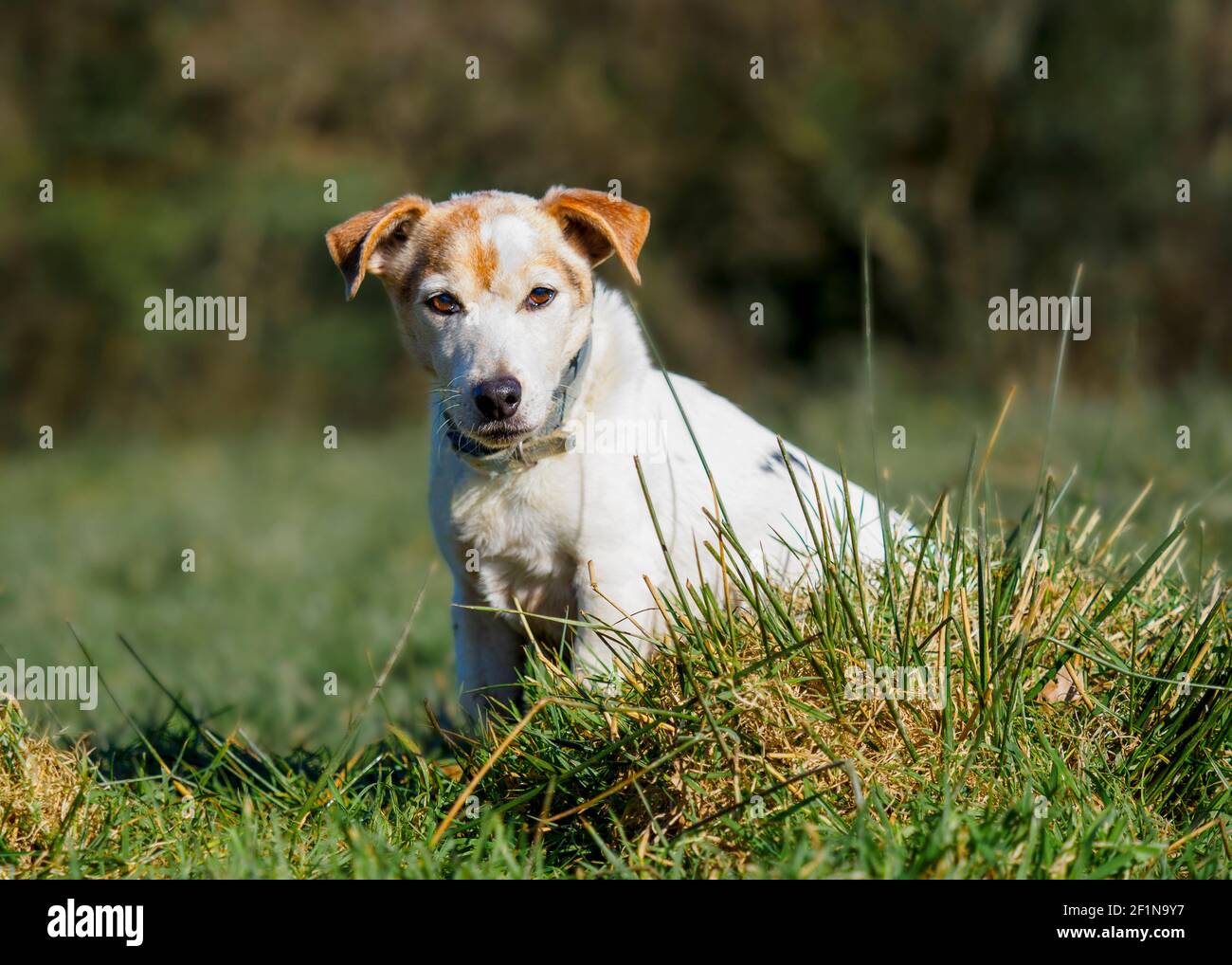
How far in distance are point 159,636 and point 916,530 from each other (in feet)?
17.5

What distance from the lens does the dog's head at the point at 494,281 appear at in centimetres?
341

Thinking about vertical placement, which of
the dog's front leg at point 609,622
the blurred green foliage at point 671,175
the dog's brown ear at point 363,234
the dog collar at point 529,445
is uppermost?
the blurred green foliage at point 671,175

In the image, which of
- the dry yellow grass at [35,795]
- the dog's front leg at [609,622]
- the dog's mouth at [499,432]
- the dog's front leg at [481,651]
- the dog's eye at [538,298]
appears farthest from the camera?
the dog's front leg at [481,651]

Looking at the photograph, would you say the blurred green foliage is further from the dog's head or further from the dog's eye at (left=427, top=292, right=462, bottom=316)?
the dog's eye at (left=427, top=292, right=462, bottom=316)

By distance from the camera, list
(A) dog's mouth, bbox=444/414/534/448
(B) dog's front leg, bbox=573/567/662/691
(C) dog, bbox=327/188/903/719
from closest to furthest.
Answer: (B) dog's front leg, bbox=573/567/662/691 → (A) dog's mouth, bbox=444/414/534/448 → (C) dog, bbox=327/188/903/719

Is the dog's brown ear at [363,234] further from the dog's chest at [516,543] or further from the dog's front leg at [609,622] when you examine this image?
A: the dog's front leg at [609,622]

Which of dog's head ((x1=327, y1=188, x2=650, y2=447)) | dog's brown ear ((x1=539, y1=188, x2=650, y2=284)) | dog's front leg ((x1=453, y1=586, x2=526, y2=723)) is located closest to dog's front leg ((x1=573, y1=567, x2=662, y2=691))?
dog's front leg ((x1=453, y1=586, x2=526, y2=723))

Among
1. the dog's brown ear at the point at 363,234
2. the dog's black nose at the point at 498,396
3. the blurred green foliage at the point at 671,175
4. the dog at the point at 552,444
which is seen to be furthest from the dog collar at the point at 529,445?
the blurred green foliage at the point at 671,175

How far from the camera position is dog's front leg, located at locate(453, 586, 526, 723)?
3795mm

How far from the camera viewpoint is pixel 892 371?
52.9 ft

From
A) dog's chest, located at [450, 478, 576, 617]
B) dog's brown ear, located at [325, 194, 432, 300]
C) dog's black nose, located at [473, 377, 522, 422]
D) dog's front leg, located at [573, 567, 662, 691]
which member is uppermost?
dog's brown ear, located at [325, 194, 432, 300]

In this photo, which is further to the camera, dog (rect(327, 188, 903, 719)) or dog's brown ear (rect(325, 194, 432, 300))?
dog's brown ear (rect(325, 194, 432, 300))
